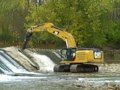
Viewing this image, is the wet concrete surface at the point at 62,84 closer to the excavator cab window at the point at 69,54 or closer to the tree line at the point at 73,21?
the excavator cab window at the point at 69,54

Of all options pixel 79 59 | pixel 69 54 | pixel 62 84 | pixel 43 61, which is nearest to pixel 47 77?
pixel 79 59

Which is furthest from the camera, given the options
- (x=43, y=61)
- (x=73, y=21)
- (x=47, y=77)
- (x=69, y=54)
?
(x=73, y=21)

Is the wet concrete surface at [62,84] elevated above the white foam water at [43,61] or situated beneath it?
elevated above

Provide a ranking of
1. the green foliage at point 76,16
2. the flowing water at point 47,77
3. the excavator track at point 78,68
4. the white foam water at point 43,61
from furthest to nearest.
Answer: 1. the green foliage at point 76,16
2. the white foam water at point 43,61
3. the excavator track at point 78,68
4. the flowing water at point 47,77

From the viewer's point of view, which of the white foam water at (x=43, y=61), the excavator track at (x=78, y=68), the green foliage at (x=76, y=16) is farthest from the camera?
the green foliage at (x=76, y=16)

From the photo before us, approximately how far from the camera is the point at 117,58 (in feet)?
202

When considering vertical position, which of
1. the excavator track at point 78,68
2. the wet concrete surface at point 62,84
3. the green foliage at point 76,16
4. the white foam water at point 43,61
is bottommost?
the white foam water at point 43,61

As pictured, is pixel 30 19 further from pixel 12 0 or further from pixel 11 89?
pixel 11 89

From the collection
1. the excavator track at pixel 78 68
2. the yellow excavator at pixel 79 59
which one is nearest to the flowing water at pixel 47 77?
the excavator track at pixel 78 68

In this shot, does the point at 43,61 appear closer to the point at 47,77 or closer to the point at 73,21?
the point at 47,77

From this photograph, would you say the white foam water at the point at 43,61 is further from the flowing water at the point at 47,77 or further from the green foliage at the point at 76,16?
the green foliage at the point at 76,16

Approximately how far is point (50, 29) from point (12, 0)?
3513 centimetres

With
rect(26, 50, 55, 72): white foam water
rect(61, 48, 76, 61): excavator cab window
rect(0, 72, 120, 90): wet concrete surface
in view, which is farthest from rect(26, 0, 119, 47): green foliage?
rect(0, 72, 120, 90): wet concrete surface

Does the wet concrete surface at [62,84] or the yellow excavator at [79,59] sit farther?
the yellow excavator at [79,59]
